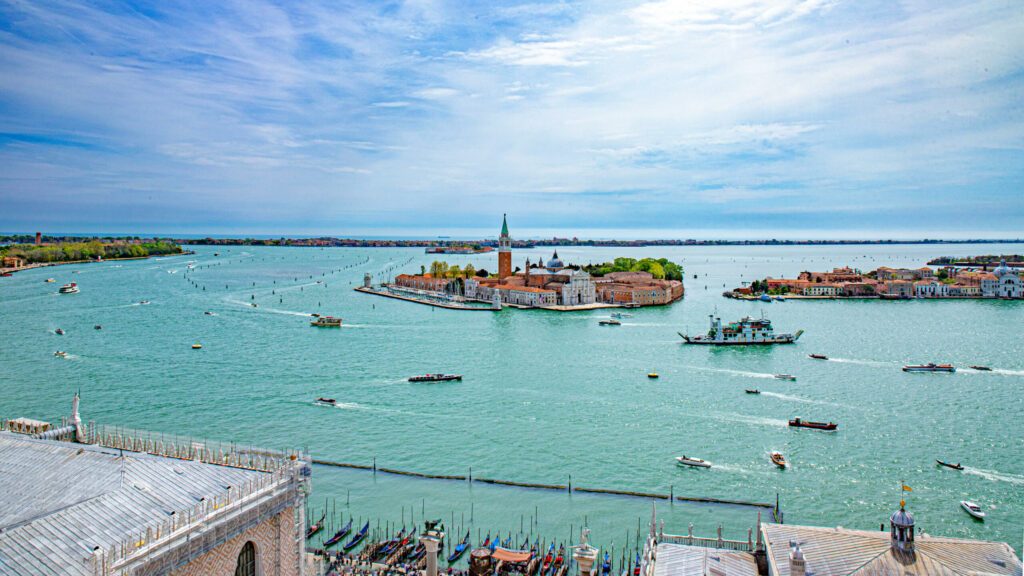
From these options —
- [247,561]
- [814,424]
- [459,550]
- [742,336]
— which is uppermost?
[247,561]

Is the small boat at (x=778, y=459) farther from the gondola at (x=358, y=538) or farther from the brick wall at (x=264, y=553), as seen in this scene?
the brick wall at (x=264, y=553)

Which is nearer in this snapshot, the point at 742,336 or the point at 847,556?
the point at 847,556

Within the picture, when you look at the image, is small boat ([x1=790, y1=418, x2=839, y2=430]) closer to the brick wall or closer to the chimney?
the chimney

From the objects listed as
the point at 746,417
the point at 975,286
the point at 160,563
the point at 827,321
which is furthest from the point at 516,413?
the point at 975,286

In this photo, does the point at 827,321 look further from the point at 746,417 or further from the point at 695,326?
the point at 746,417

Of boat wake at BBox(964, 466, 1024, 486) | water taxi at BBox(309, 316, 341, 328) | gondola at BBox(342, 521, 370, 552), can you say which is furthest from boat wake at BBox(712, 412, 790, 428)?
water taxi at BBox(309, 316, 341, 328)

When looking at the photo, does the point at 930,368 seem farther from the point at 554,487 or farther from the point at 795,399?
the point at 554,487

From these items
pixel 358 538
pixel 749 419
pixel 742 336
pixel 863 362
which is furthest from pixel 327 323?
pixel 358 538

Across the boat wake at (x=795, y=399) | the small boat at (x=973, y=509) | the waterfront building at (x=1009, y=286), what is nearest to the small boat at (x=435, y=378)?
the boat wake at (x=795, y=399)
